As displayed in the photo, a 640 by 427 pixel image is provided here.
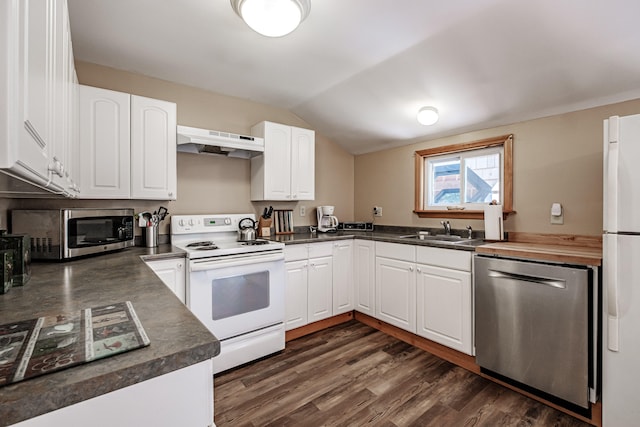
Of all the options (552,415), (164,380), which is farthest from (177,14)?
(552,415)

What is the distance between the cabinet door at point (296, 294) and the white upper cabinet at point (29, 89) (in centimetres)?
200

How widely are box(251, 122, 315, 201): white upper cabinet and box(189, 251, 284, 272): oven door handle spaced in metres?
0.71

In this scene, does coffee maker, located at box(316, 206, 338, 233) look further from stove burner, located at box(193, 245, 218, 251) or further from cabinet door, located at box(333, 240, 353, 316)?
stove burner, located at box(193, 245, 218, 251)

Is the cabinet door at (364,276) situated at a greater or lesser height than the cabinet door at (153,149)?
lesser

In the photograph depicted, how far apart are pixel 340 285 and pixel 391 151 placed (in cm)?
166

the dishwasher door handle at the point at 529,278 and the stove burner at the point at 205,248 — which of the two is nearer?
the dishwasher door handle at the point at 529,278

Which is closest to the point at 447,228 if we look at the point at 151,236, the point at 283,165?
the point at 283,165

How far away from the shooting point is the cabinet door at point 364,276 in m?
3.04

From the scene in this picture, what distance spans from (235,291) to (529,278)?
202 cm

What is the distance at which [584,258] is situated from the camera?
171 cm

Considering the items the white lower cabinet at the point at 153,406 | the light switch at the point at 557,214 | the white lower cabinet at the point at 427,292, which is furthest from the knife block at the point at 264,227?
the light switch at the point at 557,214

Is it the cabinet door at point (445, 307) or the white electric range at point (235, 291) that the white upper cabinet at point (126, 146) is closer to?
the white electric range at point (235, 291)

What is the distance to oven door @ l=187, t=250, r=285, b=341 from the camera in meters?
2.14

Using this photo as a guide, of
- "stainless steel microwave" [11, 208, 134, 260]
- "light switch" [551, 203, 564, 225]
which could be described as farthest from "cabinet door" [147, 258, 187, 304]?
"light switch" [551, 203, 564, 225]
